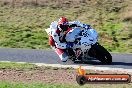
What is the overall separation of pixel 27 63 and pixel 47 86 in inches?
192

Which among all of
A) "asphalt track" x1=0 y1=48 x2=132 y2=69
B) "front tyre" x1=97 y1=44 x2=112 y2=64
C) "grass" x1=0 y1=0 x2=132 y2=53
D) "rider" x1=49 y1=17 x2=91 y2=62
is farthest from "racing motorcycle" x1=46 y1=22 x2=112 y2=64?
"grass" x1=0 y1=0 x2=132 y2=53

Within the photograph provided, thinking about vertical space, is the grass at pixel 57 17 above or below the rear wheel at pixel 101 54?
below

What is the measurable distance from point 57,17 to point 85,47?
33.5ft

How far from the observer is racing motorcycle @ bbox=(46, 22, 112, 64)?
18.6 meters

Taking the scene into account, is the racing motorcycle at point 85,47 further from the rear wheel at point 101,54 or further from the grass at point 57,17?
the grass at point 57,17

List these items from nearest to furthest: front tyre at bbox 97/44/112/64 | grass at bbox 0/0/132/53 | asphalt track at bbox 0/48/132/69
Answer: front tyre at bbox 97/44/112/64, asphalt track at bbox 0/48/132/69, grass at bbox 0/0/132/53

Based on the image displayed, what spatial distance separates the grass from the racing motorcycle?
386 cm

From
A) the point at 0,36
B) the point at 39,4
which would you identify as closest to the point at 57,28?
the point at 0,36

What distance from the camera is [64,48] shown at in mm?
18781

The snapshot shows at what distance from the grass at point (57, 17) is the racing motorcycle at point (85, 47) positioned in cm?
386

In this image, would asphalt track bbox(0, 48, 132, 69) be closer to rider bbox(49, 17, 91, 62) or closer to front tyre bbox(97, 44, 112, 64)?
front tyre bbox(97, 44, 112, 64)

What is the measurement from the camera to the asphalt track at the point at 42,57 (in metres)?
18.7

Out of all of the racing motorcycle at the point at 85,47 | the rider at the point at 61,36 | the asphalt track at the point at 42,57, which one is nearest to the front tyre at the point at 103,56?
the racing motorcycle at the point at 85,47

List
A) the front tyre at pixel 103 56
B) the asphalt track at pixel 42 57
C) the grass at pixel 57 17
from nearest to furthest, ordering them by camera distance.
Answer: the front tyre at pixel 103 56 → the asphalt track at pixel 42 57 → the grass at pixel 57 17
